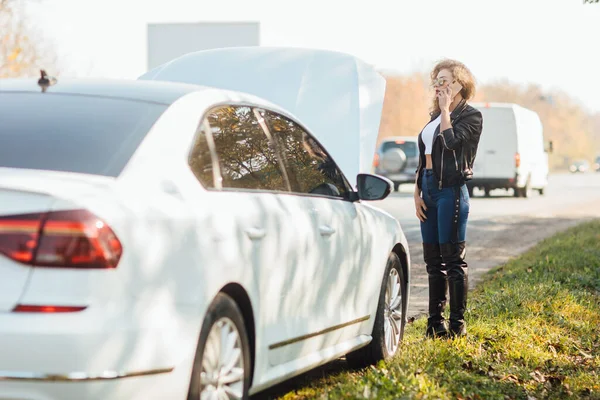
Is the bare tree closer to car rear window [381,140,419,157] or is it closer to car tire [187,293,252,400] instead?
car rear window [381,140,419,157]

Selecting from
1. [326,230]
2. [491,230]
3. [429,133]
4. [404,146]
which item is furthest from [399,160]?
[326,230]

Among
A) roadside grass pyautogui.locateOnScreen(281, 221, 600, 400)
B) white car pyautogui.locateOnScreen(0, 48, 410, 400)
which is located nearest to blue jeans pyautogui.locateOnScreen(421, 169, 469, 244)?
roadside grass pyautogui.locateOnScreen(281, 221, 600, 400)

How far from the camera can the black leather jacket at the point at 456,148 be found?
7.81 metres

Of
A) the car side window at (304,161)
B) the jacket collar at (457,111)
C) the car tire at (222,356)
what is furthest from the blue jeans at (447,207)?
the car tire at (222,356)

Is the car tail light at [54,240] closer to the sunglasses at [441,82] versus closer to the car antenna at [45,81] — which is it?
the car antenna at [45,81]

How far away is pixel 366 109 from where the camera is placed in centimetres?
1478

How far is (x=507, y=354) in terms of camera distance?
7.68m

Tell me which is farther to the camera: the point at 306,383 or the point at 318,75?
the point at 318,75

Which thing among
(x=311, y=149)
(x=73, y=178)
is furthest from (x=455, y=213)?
(x=73, y=178)

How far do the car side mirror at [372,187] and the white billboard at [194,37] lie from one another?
36129 millimetres

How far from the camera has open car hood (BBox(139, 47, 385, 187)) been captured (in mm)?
14328

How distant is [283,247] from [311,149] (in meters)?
1.22

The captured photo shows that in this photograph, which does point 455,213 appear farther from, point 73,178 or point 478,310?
point 73,178

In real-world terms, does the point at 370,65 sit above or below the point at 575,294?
above
